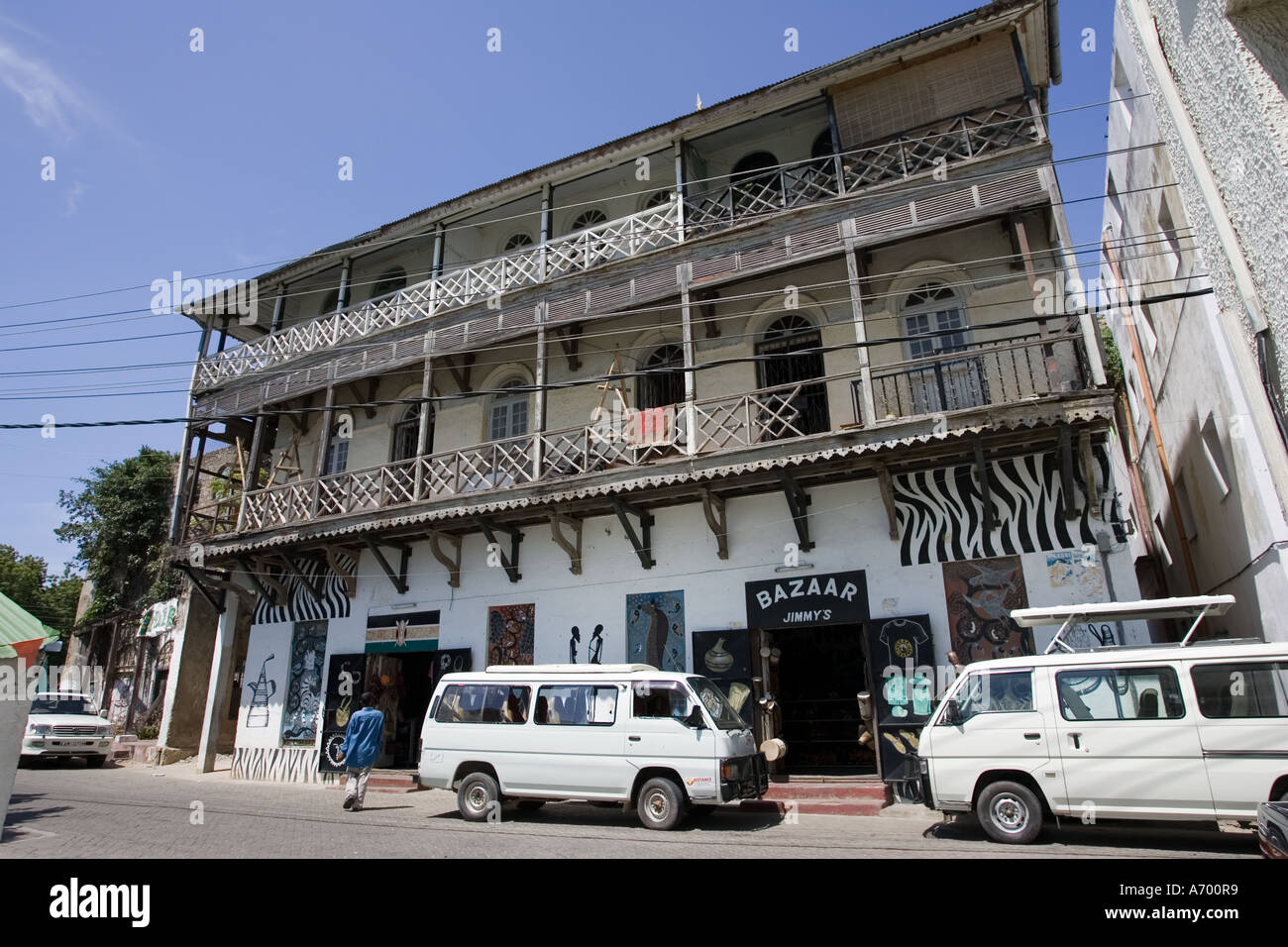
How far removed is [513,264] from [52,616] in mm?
29733

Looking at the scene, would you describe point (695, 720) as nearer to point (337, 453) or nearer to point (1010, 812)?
point (1010, 812)

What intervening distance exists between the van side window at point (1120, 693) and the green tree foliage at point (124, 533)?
26.6 meters

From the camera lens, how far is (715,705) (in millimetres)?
9438

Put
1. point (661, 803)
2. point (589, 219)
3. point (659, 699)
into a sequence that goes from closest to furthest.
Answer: point (661, 803) < point (659, 699) < point (589, 219)

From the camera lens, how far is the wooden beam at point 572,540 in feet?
43.5

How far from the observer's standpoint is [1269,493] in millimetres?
8609

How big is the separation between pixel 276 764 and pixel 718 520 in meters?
11.2

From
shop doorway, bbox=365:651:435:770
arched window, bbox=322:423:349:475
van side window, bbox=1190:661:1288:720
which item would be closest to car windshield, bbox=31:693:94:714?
arched window, bbox=322:423:349:475

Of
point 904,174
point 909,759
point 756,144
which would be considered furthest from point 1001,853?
point 756,144

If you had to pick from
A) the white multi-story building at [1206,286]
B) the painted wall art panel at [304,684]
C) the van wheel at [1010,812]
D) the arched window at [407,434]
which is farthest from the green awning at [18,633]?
the arched window at [407,434]

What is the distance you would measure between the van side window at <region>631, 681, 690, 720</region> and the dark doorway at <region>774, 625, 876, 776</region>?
4222 mm

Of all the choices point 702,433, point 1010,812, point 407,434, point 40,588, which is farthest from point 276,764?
point 40,588
